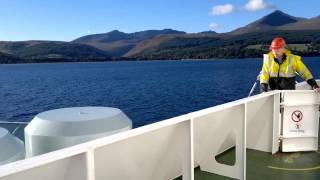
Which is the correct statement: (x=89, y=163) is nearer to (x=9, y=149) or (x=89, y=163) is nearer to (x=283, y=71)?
(x=9, y=149)

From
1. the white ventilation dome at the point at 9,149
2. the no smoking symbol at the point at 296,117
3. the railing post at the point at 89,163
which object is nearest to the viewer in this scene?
the railing post at the point at 89,163

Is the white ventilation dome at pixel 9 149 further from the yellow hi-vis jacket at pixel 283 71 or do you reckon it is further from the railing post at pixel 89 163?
the yellow hi-vis jacket at pixel 283 71

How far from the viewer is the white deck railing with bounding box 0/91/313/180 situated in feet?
7.91

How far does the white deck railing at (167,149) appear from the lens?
7.91ft

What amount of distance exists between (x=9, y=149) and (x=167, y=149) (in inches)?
76.1

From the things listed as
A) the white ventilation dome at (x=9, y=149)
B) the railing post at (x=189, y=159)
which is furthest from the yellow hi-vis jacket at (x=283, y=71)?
the white ventilation dome at (x=9, y=149)

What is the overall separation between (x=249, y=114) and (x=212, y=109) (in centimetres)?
205

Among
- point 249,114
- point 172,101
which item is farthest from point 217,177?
point 172,101

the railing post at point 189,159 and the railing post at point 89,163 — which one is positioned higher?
the railing post at point 89,163

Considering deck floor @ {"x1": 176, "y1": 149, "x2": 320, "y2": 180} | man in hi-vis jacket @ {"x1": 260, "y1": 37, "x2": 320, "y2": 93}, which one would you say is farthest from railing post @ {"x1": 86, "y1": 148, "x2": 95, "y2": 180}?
man in hi-vis jacket @ {"x1": 260, "y1": 37, "x2": 320, "y2": 93}

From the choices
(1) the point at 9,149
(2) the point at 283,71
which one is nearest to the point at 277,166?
(2) the point at 283,71

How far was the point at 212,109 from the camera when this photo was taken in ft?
12.8

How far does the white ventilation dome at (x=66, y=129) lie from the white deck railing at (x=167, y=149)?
38.5 inches

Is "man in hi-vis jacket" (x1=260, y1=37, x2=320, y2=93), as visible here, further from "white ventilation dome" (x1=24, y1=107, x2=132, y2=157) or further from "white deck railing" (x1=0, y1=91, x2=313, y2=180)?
"white ventilation dome" (x1=24, y1=107, x2=132, y2=157)
